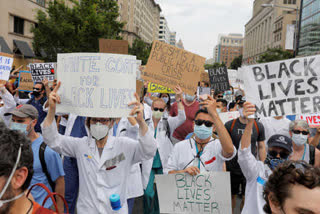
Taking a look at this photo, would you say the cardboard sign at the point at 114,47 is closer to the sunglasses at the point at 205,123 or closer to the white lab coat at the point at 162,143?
the sunglasses at the point at 205,123

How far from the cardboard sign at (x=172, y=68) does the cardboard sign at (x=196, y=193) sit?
2.01 meters

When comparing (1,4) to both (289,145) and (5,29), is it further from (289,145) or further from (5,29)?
(289,145)

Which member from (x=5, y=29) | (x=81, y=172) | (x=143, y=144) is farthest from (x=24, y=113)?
(x=5, y=29)

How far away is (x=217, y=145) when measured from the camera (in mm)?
3316

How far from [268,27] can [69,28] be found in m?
82.6

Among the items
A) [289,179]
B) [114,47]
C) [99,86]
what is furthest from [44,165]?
[289,179]

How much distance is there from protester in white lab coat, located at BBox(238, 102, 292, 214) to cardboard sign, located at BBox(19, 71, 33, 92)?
6.34 m

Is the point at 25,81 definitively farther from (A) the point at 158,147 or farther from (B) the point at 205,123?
(B) the point at 205,123

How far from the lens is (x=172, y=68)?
482 cm

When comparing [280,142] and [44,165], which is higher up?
[280,142]

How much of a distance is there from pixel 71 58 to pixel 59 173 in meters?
1.21

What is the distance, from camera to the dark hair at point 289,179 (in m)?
1.69

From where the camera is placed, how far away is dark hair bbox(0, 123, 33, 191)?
155 centimetres

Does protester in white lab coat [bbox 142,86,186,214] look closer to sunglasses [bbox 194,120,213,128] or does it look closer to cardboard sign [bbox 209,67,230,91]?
sunglasses [bbox 194,120,213,128]
